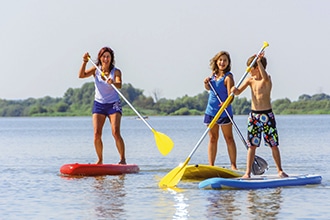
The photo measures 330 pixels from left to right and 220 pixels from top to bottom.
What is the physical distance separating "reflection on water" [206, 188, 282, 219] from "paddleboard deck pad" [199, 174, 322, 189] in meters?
0.09

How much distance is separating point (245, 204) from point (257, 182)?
127 centimetres

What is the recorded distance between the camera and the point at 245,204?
35.7 feet

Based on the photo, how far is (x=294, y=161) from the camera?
60.0 ft

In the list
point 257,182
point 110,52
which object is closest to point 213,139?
point 257,182

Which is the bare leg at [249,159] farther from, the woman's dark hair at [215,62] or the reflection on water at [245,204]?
the woman's dark hair at [215,62]

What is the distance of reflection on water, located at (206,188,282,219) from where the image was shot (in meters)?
10.2

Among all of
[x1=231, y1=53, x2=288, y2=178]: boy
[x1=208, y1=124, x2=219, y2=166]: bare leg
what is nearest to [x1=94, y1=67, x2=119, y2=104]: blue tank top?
[x1=208, y1=124, x2=219, y2=166]: bare leg

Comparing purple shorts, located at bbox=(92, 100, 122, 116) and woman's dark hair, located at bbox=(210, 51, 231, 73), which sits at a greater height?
woman's dark hair, located at bbox=(210, 51, 231, 73)

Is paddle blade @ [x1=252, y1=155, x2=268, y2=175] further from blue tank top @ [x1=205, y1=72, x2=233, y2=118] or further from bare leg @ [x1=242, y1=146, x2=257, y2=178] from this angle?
bare leg @ [x1=242, y1=146, x2=257, y2=178]

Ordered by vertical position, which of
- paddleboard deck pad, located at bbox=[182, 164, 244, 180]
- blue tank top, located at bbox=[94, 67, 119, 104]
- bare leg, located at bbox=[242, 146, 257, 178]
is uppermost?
blue tank top, located at bbox=[94, 67, 119, 104]

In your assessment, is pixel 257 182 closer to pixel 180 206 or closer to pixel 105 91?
pixel 180 206

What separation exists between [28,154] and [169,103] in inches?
3740

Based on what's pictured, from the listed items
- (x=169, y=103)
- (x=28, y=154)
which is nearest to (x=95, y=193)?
(x=28, y=154)

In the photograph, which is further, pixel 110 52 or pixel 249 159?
pixel 110 52
